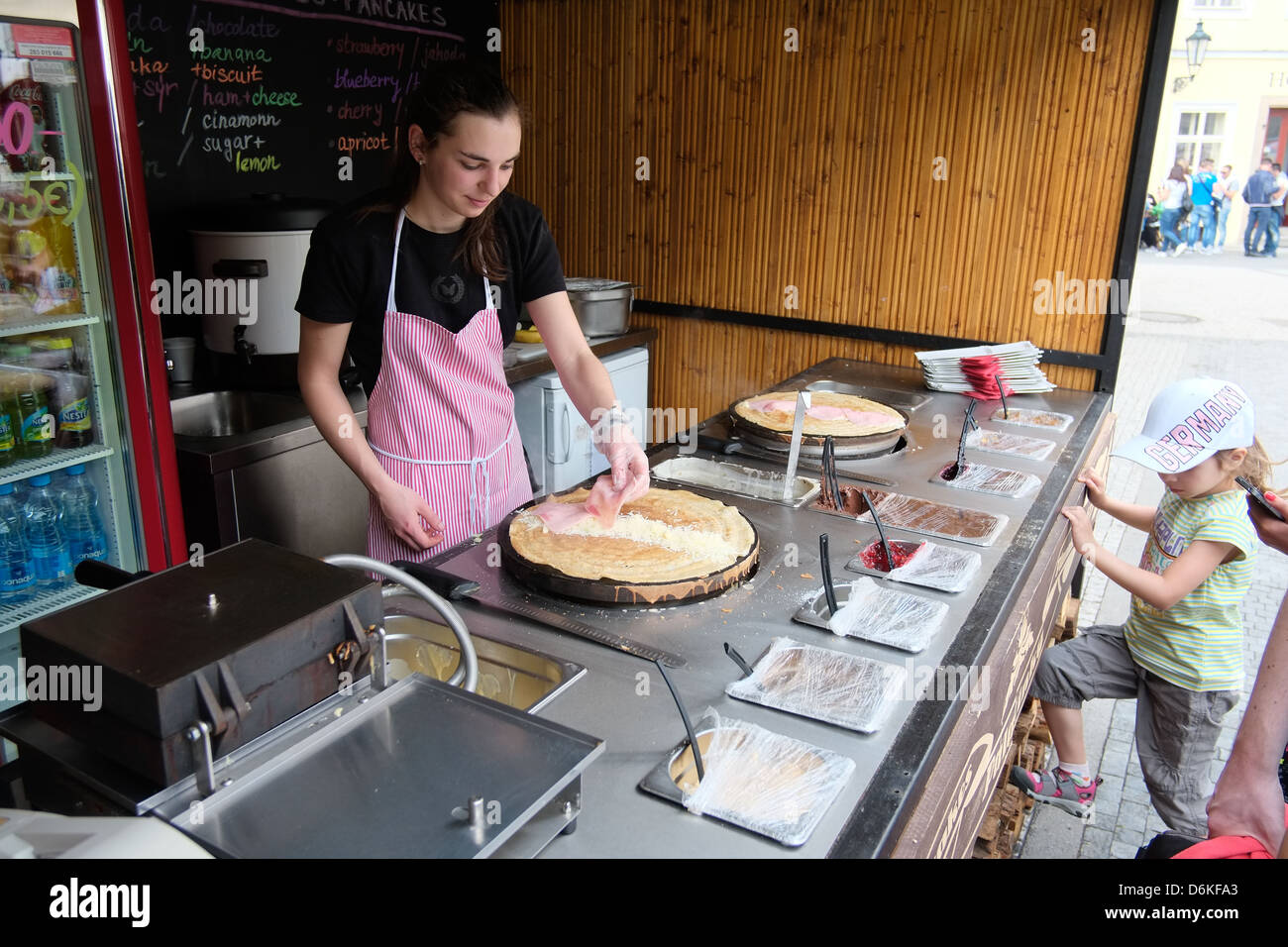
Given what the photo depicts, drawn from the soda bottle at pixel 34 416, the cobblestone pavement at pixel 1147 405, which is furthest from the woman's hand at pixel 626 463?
the soda bottle at pixel 34 416

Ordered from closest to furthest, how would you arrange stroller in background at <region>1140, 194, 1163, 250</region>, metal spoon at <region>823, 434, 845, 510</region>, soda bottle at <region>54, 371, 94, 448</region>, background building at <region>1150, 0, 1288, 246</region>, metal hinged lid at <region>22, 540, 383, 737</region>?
metal hinged lid at <region>22, 540, 383, 737</region> < metal spoon at <region>823, 434, 845, 510</region> < soda bottle at <region>54, 371, 94, 448</region> < stroller in background at <region>1140, 194, 1163, 250</region> < background building at <region>1150, 0, 1288, 246</region>

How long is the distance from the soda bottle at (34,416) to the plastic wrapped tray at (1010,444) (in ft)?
9.39

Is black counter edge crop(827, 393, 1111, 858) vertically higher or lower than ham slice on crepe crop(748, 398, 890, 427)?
lower

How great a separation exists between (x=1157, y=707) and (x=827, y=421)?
1.24 metres

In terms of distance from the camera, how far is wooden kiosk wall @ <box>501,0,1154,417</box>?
3.74 meters

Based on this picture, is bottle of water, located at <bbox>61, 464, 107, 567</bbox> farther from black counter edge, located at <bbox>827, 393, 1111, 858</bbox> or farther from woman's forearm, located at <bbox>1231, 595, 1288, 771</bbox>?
woman's forearm, located at <bbox>1231, 595, 1288, 771</bbox>

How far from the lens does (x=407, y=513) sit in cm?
219

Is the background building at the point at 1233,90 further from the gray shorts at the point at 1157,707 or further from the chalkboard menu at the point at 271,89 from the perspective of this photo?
the gray shorts at the point at 1157,707

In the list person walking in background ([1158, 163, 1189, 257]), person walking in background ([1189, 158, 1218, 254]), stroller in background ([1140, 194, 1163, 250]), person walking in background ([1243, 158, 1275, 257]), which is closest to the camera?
person walking in background ([1243, 158, 1275, 257])

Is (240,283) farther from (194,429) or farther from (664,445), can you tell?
(664,445)

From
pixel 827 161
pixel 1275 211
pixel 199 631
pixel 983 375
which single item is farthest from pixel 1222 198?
pixel 199 631

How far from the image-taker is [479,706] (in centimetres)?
121

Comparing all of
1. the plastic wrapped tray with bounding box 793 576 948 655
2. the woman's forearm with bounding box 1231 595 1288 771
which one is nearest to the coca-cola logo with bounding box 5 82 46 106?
the plastic wrapped tray with bounding box 793 576 948 655
